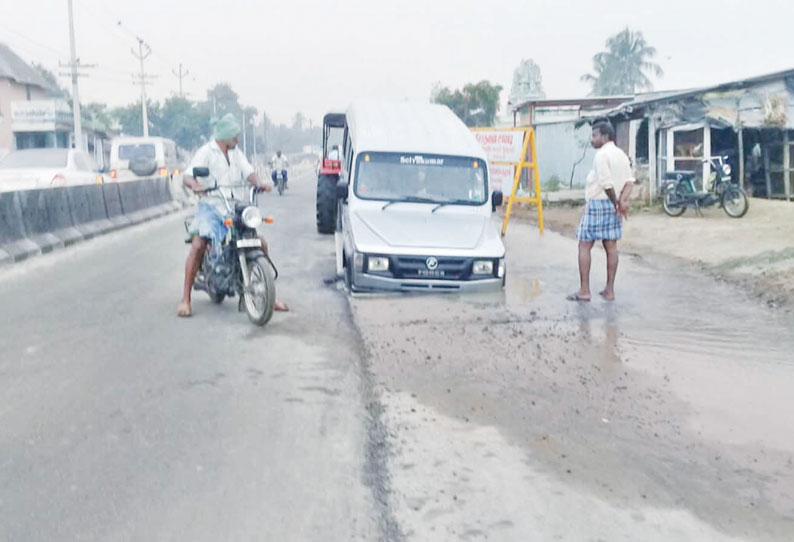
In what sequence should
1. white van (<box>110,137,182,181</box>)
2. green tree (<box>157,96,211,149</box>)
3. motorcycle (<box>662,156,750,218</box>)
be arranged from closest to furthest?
motorcycle (<box>662,156,750,218</box>) → white van (<box>110,137,182,181</box>) → green tree (<box>157,96,211,149</box>)

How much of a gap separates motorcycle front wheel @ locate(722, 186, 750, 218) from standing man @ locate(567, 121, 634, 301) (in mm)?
9292

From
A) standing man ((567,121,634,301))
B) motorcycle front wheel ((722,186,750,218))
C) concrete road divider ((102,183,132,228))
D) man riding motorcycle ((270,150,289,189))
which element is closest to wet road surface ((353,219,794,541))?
standing man ((567,121,634,301))

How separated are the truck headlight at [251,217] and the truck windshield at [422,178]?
2449mm

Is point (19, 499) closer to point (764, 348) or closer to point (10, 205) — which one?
point (764, 348)

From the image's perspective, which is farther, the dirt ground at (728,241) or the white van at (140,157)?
the white van at (140,157)

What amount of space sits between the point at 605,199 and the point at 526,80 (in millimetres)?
48049

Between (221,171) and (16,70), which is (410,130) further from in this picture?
(16,70)

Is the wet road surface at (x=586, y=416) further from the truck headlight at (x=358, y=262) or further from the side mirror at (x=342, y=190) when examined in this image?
the side mirror at (x=342, y=190)

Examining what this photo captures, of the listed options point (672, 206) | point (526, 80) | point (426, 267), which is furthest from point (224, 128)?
point (526, 80)

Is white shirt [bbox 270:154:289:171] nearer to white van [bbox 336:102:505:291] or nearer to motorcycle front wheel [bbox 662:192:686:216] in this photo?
motorcycle front wheel [bbox 662:192:686:216]

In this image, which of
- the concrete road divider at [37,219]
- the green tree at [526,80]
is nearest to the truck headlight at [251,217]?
the concrete road divider at [37,219]

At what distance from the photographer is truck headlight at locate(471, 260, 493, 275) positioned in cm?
907

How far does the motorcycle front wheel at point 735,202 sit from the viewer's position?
1728 cm

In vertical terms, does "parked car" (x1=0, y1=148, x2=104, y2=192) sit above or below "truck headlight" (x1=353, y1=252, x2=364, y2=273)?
above
